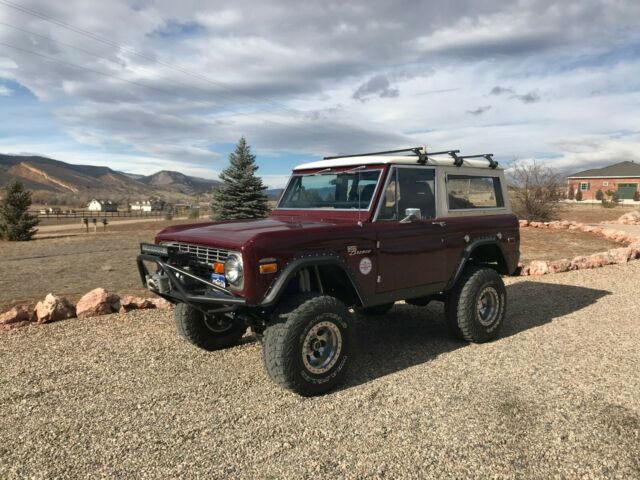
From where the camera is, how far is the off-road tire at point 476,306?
5.49 m

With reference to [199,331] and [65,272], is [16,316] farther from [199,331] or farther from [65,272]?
[65,272]

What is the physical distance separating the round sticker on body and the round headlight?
123 cm

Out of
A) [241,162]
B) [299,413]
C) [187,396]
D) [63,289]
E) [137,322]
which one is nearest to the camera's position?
[299,413]

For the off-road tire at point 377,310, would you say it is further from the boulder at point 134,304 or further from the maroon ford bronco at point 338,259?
the boulder at point 134,304

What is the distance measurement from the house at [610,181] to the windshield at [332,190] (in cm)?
6214

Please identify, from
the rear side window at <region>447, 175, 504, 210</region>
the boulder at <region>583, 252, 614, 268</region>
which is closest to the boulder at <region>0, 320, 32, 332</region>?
the rear side window at <region>447, 175, 504, 210</region>

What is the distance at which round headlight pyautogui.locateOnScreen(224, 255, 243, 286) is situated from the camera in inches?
151

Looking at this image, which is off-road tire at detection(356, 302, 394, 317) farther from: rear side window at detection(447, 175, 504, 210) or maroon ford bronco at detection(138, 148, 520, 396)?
rear side window at detection(447, 175, 504, 210)

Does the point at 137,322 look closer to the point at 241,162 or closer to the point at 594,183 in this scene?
the point at 241,162

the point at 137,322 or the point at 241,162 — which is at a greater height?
the point at 241,162

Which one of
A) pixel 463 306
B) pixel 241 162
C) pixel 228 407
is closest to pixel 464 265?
pixel 463 306

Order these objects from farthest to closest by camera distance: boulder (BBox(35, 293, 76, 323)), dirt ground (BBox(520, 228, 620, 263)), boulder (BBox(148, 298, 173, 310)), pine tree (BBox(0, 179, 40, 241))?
pine tree (BBox(0, 179, 40, 241)), dirt ground (BBox(520, 228, 620, 263)), boulder (BBox(148, 298, 173, 310)), boulder (BBox(35, 293, 76, 323))

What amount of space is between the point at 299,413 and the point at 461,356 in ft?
7.31

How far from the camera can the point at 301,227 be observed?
168 inches
